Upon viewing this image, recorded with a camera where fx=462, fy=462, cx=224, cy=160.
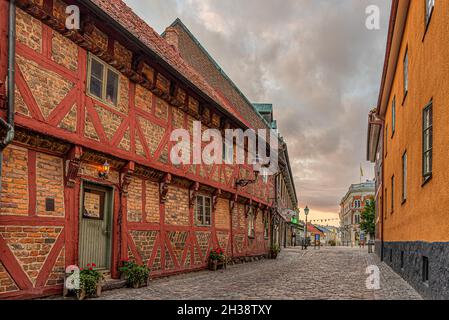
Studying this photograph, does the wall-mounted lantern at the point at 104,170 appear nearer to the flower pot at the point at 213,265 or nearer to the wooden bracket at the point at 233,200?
the flower pot at the point at 213,265

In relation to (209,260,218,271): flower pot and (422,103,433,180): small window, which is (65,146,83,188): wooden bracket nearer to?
(422,103,433,180): small window

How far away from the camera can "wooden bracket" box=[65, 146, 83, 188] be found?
8.79 metres

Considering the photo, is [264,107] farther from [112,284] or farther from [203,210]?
[112,284]

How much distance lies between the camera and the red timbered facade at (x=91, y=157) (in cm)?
777

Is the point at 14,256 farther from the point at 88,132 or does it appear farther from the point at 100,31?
the point at 100,31

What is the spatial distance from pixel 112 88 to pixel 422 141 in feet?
22.2

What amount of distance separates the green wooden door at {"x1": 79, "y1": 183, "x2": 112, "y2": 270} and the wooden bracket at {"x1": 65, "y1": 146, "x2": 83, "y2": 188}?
61 cm

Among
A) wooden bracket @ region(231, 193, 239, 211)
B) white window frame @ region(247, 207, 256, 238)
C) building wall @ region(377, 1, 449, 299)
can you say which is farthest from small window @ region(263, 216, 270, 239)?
building wall @ region(377, 1, 449, 299)

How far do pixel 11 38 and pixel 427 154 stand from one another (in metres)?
7.82

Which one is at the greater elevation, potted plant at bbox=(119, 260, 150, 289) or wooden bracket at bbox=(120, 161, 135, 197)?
wooden bracket at bbox=(120, 161, 135, 197)

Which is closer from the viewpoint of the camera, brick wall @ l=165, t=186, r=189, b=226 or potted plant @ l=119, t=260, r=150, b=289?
potted plant @ l=119, t=260, r=150, b=289

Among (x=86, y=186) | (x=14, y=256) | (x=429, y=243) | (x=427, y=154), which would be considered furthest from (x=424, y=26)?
(x=14, y=256)

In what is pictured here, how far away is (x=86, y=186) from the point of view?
9.62 m

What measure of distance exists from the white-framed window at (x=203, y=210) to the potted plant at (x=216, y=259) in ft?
3.25
